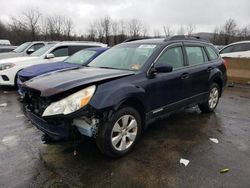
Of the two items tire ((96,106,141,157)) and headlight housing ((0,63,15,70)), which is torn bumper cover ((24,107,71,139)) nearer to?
tire ((96,106,141,157))

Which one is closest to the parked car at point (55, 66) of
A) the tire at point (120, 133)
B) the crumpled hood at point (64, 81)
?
the crumpled hood at point (64, 81)

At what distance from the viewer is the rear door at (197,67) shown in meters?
4.80

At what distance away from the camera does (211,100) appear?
5.69 meters

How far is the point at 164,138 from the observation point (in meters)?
4.21

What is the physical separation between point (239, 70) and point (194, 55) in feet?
19.6

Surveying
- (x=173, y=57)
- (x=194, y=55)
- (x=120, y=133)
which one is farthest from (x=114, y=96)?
(x=194, y=55)

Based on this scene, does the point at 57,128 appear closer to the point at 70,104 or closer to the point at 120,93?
the point at 70,104

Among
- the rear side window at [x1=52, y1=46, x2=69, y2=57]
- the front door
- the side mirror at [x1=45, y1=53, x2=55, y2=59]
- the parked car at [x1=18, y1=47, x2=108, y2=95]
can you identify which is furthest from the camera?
the rear side window at [x1=52, y1=46, x2=69, y2=57]

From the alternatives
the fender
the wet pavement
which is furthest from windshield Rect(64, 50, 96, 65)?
the fender

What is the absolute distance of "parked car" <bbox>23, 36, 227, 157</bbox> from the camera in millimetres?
3000

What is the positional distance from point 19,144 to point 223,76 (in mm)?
4779

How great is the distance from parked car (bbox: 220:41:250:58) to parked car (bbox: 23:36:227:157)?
7.40m

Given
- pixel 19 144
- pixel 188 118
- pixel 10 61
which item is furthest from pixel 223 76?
pixel 10 61

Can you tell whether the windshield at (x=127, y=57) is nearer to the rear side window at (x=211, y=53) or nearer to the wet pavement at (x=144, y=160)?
the wet pavement at (x=144, y=160)
